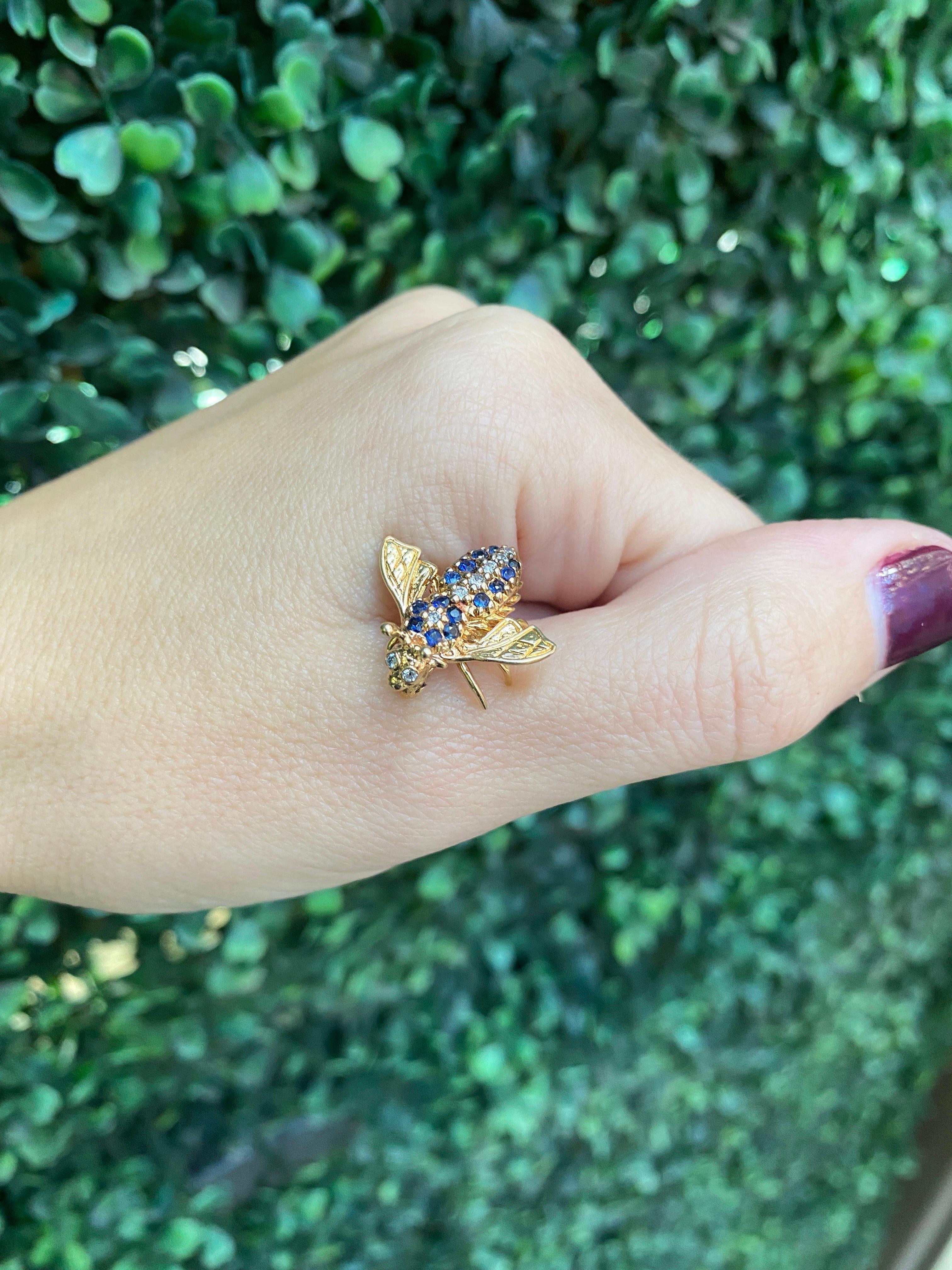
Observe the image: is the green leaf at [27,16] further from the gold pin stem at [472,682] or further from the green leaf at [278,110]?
the gold pin stem at [472,682]

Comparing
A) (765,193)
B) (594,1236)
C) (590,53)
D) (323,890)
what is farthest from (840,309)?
(594,1236)

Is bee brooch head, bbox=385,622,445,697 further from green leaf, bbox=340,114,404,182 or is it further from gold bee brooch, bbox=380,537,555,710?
green leaf, bbox=340,114,404,182

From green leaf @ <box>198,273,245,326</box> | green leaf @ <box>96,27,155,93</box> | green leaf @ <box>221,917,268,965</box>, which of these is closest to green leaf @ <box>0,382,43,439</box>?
green leaf @ <box>198,273,245,326</box>

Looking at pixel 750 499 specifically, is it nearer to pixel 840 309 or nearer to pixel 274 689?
pixel 840 309

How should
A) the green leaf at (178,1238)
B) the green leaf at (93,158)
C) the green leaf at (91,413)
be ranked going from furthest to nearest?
the green leaf at (178,1238) → the green leaf at (91,413) → the green leaf at (93,158)

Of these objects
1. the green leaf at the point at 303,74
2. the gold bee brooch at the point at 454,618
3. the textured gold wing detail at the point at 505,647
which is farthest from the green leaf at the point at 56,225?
the textured gold wing detail at the point at 505,647

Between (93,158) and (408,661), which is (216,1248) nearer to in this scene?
(408,661)

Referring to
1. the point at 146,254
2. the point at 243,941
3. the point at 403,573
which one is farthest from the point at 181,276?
the point at 243,941
